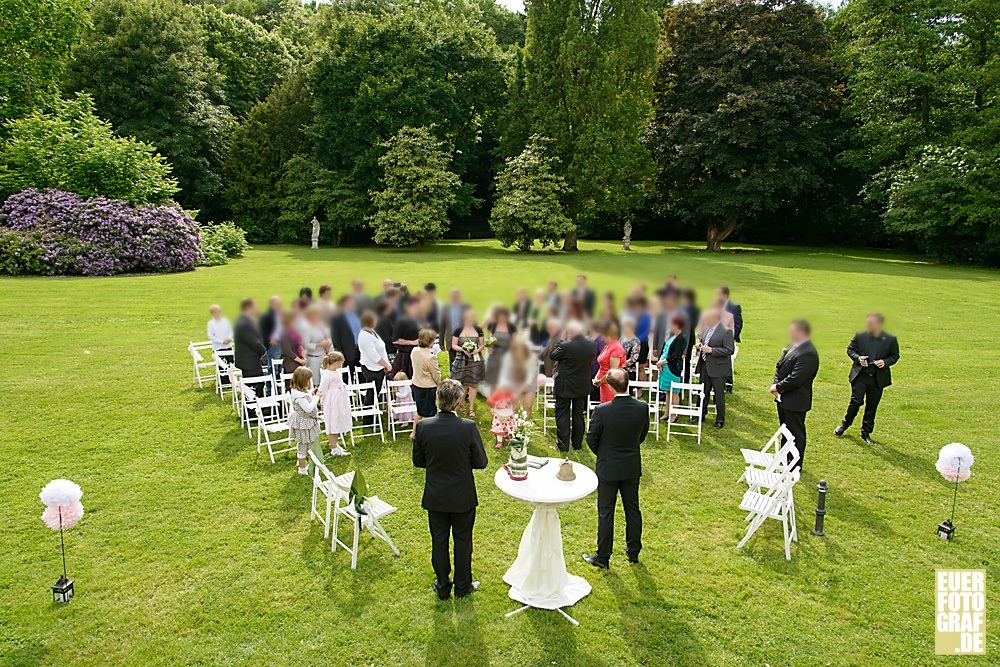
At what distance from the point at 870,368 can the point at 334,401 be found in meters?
8.41

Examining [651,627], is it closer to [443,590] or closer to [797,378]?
[443,590]

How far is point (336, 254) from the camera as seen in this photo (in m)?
33.7

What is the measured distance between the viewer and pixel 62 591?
590 cm

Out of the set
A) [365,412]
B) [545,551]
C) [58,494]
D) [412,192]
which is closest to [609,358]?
[365,412]

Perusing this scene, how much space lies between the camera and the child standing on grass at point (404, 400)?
410 inches

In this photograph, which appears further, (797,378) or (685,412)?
(685,412)

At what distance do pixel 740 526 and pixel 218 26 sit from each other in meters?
53.3

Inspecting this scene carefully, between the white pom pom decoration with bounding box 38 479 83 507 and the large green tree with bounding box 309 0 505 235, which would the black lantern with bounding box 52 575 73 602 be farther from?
the large green tree with bounding box 309 0 505 235

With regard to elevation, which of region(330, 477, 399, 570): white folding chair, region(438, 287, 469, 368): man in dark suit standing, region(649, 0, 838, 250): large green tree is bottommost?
region(330, 477, 399, 570): white folding chair

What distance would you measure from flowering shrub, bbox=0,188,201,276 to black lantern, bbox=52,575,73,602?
22341 mm

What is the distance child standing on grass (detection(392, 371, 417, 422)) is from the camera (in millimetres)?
10414

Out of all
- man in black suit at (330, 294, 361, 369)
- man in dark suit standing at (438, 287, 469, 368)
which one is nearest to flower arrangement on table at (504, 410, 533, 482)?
man in dark suit standing at (438, 287, 469, 368)

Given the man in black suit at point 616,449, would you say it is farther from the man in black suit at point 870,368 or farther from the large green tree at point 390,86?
the large green tree at point 390,86

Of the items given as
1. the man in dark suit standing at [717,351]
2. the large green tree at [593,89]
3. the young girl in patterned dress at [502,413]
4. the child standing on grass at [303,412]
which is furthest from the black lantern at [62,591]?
the large green tree at [593,89]
